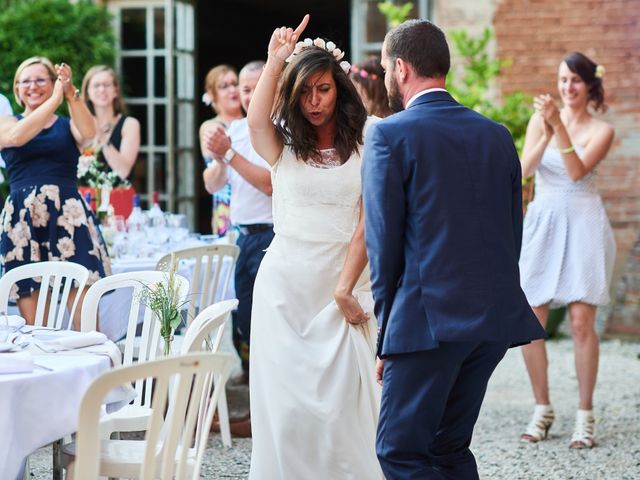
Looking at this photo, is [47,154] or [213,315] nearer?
[213,315]

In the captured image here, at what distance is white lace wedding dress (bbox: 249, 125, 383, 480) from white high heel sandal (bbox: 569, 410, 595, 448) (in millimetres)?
1814

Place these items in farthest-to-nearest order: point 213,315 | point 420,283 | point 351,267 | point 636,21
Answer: point 636,21, point 351,267, point 213,315, point 420,283

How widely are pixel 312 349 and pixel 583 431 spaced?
2074 mm

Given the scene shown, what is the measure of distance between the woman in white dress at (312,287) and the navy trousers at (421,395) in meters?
0.65

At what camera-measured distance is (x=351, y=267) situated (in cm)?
382

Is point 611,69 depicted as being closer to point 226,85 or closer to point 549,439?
point 226,85

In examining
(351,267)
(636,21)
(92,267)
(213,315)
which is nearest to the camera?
(213,315)

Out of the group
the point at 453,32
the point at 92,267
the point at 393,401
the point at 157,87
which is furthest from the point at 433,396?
the point at 157,87

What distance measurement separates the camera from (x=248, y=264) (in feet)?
18.5

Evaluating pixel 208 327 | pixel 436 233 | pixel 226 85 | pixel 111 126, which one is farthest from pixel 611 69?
pixel 208 327

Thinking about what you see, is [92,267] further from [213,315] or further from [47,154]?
[213,315]

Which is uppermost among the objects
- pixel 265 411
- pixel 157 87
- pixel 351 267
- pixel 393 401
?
pixel 157 87

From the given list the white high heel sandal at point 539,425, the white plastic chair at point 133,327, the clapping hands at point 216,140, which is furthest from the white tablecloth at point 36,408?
the white high heel sandal at point 539,425

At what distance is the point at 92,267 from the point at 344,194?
1856mm
